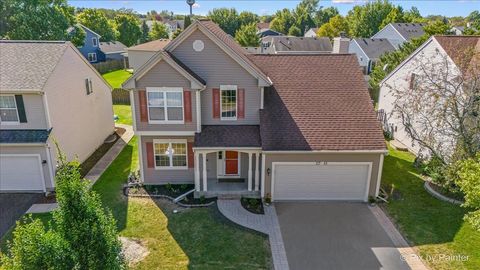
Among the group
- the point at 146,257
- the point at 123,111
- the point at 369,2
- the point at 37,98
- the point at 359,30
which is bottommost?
the point at 146,257

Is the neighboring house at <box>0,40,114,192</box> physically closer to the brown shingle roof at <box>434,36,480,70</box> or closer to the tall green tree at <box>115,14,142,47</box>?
the brown shingle roof at <box>434,36,480,70</box>

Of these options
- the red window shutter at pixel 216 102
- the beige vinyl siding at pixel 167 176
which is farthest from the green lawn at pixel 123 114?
the red window shutter at pixel 216 102

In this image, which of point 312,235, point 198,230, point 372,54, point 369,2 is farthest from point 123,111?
point 369,2

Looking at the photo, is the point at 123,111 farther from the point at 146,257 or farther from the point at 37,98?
the point at 146,257

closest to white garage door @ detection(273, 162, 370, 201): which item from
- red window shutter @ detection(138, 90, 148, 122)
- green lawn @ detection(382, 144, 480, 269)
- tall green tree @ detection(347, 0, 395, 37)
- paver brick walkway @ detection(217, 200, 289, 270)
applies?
paver brick walkway @ detection(217, 200, 289, 270)

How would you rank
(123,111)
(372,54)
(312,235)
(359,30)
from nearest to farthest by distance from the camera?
(312,235)
(123,111)
(372,54)
(359,30)

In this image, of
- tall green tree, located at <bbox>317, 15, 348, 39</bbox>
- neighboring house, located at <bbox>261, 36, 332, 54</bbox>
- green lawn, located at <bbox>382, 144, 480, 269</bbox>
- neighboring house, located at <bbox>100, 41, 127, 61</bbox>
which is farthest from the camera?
tall green tree, located at <bbox>317, 15, 348, 39</bbox>

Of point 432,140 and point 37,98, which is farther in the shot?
point 432,140
